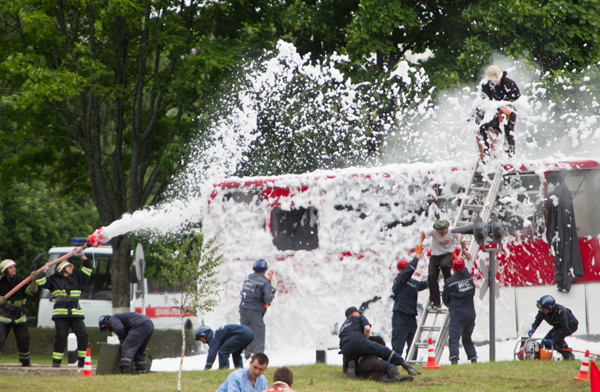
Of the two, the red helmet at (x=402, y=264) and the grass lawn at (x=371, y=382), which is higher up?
the red helmet at (x=402, y=264)

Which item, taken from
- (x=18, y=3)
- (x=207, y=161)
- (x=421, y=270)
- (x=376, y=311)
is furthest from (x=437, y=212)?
(x=18, y=3)

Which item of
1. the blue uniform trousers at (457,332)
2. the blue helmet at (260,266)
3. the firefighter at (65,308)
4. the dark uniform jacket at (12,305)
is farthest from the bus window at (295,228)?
the dark uniform jacket at (12,305)

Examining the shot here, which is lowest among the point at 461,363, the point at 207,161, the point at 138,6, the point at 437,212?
the point at 461,363

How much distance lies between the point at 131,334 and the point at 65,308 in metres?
2.24

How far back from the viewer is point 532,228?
11.4 m

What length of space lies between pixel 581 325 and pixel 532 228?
1497 mm

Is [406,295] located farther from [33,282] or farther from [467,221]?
[33,282]

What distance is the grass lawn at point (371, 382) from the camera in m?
8.80

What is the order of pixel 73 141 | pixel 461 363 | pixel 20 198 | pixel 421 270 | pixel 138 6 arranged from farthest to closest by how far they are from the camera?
pixel 20 198, pixel 73 141, pixel 138 6, pixel 421 270, pixel 461 363

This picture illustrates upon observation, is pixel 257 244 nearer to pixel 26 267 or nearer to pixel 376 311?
pixel 376 311

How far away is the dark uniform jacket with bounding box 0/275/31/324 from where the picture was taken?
13.2m

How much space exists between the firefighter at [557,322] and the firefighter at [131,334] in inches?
217

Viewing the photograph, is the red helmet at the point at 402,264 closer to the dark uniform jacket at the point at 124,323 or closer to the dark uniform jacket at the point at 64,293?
the dark uniform jacket at the point at 124,323

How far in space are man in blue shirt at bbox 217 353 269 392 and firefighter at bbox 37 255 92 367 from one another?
6723mm
